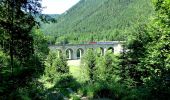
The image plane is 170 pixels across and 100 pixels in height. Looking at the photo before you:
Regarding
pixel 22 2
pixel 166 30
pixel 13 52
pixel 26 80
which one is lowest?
pixel 26 80

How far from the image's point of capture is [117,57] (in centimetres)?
2025

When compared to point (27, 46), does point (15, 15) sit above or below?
above

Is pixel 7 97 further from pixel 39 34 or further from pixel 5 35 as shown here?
pixel 39 34

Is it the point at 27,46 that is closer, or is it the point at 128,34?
the point at 27,46

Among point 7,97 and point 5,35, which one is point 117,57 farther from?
point 7,97

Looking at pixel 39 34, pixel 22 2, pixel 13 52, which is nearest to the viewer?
pixel 22 2

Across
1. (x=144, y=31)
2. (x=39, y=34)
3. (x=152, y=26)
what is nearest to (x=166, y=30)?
(x=152, y=26)

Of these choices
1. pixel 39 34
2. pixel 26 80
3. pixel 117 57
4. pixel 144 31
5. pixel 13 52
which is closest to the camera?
pixel 26 80

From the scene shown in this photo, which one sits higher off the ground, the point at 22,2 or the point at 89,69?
the point at 22,2

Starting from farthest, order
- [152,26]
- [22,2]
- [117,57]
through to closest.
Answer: [117,57], [152,26], [22,2]

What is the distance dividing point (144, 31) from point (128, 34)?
4.05 feet

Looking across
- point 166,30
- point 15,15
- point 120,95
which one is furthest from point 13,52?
point 166,30

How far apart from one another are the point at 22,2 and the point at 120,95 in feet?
18.9

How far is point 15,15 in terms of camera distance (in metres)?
12.2
